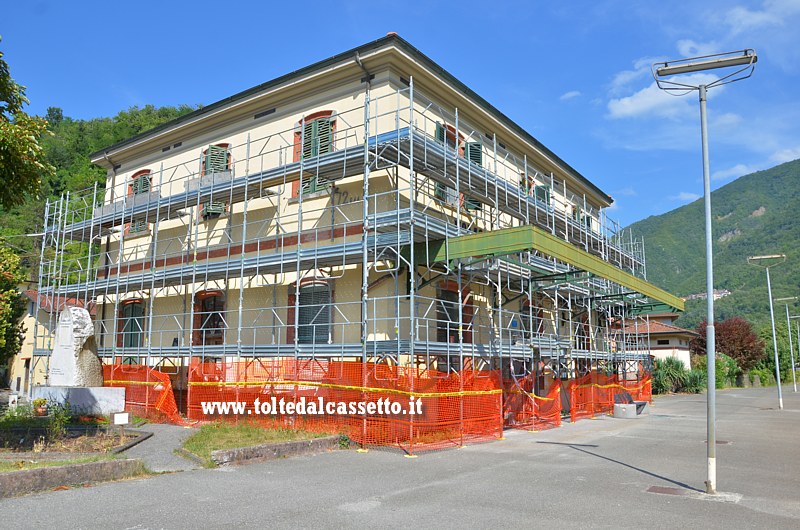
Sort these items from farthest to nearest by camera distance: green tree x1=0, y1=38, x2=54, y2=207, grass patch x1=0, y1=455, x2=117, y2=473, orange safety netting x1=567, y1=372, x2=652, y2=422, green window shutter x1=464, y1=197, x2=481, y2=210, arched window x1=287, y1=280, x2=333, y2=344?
orange safety netting x1=567, y1=372, x2=652, y2=422 < green window shutter x1=464, y1=197, x2=481, y2=210 < arched window x1=287, y1=280, x2=333, y2=344 < green tree x1=0, y1=38, x2=54, y2=207 < grass patch x1=0, y1=455, x2=117, y2=473

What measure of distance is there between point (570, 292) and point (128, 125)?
46864mm

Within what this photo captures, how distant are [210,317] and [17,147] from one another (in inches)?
421

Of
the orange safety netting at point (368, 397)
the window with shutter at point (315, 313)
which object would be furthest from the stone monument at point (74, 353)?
the window with shutter at point (315, 313)

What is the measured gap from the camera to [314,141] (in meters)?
17.9

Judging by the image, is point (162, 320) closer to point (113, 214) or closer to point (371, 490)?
point (113, 214)

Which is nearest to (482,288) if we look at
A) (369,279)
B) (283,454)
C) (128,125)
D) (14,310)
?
(369,279)

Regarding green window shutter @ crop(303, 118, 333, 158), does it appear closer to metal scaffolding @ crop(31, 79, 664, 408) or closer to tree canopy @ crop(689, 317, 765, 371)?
metal scaffolding @ crop(31, 79, 664, 408)

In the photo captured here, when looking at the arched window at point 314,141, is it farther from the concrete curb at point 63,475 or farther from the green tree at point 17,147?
the concrete curb at point 63,475

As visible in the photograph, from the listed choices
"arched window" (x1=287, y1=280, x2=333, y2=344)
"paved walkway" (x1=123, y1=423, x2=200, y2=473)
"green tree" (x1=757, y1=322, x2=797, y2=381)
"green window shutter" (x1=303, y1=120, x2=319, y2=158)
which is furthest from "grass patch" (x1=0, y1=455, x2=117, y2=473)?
"green tree" (x1=757, y1=322, x2=797, y2=381)

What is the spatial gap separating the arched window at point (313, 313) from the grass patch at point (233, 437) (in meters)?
3.24

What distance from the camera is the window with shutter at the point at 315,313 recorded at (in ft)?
55.4

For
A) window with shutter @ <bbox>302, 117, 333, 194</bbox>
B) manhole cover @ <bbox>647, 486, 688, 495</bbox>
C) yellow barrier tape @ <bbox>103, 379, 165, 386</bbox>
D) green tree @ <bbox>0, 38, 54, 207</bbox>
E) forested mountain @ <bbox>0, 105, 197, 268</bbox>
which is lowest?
manhole cover @ <bbox>647, 486, 688, 495</bbox>

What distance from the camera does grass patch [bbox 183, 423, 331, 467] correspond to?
11500 mm

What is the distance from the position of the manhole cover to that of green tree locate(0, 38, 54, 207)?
11190mm
